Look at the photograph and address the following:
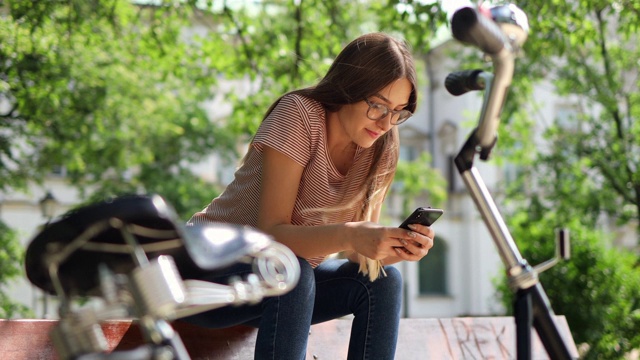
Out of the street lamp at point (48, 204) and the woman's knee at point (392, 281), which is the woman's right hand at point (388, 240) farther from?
the street lamp at point (48, 204)

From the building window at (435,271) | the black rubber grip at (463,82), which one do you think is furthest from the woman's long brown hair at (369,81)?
the building window at (435,271)

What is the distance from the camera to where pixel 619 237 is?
2430 centimetres

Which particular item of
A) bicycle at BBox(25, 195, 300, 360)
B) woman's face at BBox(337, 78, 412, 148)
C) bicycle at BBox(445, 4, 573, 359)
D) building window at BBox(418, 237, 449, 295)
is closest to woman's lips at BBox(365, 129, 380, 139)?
woman's face at BBox(337, 78, 412, 148)

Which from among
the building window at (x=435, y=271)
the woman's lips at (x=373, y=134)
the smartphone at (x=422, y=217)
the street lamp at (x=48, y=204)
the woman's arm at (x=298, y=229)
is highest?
the woman's lips at (x=373, y=134)

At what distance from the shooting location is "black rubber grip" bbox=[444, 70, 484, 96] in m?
1.69

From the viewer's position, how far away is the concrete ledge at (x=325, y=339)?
8.96 ft

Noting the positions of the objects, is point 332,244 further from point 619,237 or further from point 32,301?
point 619,237

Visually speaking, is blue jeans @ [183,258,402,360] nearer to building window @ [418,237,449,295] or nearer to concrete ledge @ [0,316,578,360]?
concrete ledge @ [0,316,578,360]

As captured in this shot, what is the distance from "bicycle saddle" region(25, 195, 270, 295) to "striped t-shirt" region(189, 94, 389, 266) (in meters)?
0.98

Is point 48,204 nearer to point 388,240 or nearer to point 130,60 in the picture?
point 130,60

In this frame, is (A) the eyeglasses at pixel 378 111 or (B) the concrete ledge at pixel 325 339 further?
(B) the concrete ledge at pixel 325 339

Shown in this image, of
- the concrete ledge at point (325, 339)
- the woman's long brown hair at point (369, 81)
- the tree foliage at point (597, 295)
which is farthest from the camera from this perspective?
the tree foliage at point (597, 295)

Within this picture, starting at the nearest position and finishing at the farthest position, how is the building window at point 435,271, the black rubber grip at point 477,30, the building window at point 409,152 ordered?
the black rubber grip at point 477,30 < the building window at point 435,271 < the building window at point 409,152

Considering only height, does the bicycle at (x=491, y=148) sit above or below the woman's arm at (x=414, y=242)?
above
